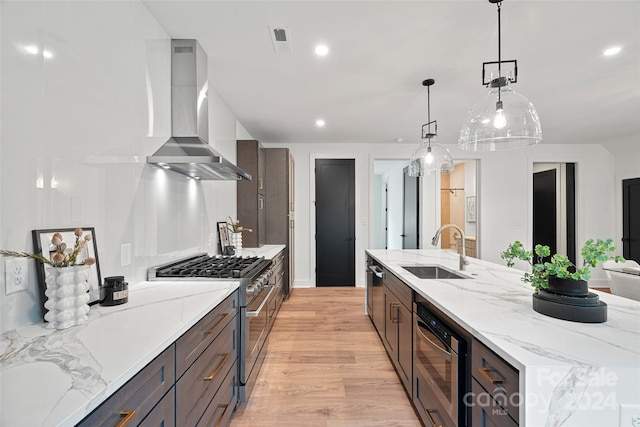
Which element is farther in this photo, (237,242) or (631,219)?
(631,219)

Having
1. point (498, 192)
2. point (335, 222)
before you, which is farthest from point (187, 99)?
point (498, 192)

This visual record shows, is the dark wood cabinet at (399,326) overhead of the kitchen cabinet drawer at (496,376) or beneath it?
beneath

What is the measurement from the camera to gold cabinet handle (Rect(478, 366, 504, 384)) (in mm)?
991

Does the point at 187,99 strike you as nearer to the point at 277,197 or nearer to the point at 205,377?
the point at 205,377

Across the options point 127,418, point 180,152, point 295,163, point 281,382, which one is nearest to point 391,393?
point 281,382

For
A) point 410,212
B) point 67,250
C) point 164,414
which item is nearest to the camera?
point 164,414

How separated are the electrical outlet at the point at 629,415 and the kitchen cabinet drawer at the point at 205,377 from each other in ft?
4.56

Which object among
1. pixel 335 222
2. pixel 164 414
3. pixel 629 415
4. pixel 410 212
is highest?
pixel 410 212

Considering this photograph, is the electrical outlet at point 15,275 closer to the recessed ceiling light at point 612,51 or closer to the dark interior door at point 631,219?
the recessed ceiling light at point 612,51

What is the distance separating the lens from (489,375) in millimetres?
1045

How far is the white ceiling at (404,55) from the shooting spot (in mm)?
1896

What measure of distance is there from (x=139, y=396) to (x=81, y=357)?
0.19m

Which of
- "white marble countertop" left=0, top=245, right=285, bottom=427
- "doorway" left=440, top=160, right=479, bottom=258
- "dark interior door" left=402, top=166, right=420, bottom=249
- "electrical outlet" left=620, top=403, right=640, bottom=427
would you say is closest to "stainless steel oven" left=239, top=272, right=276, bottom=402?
"white marble countertop" left=0, top=245, right=285, bottom=427

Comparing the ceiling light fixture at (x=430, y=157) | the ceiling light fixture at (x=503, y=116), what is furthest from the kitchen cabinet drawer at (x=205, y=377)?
the ceiling light fixture at (x=430, y=157)
